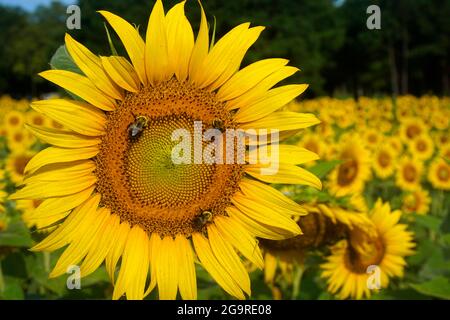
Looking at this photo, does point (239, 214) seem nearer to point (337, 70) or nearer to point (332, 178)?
point (332, 178)

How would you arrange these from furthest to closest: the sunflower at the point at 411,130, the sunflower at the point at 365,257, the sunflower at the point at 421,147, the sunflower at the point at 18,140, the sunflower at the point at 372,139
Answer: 1. the sunflower at the point at 411,130
2. the sunflower at the point at 421,147
3. the sunflower at the point at 372,139
4. the sunflower at the point at 18,140
5. the sunflower at the point at 365,257

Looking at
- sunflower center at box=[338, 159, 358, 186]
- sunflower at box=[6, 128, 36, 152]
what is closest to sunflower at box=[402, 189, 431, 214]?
sunflower center at box=[338, 159, 358, 186]

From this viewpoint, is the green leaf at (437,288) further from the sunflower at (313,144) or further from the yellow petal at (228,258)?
the sunflower at (313,144)

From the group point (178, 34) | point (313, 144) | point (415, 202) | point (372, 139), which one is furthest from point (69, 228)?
Result: point (372, 139)

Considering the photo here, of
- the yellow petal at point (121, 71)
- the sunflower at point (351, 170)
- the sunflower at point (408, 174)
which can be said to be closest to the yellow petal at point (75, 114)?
the yellow petal at point (121, 71)

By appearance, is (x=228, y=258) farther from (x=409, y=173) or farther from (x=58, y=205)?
(x=409, y=173)

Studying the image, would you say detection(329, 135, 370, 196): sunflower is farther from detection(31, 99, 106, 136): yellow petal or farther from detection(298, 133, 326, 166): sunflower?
detection(31, 99, 106, 136): yellow petal

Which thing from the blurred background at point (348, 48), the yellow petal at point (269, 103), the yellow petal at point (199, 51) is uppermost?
the blurred background at point (348, 48)
